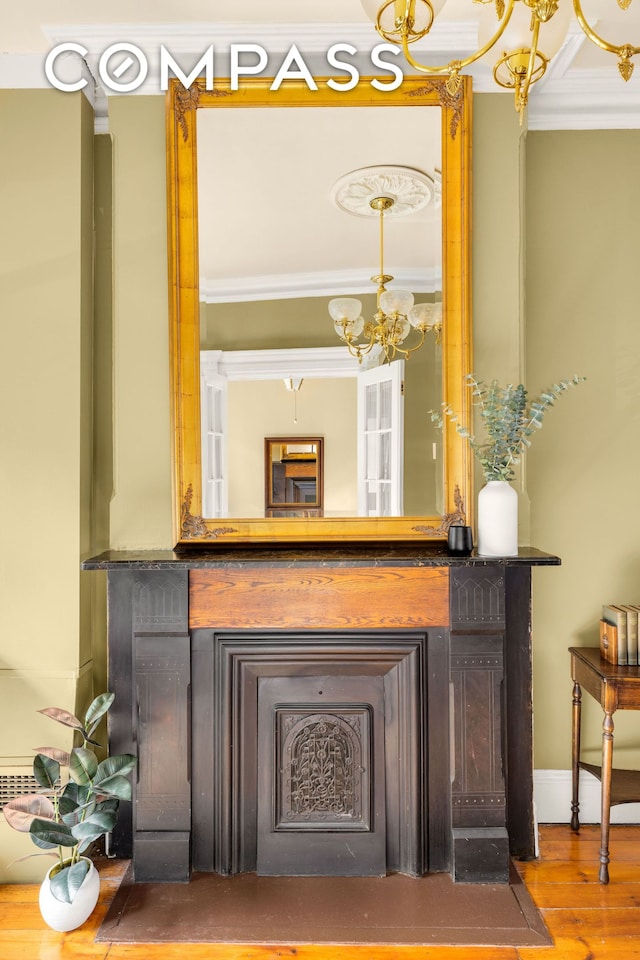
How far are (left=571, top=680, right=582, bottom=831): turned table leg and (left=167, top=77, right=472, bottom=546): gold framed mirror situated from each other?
0.83m

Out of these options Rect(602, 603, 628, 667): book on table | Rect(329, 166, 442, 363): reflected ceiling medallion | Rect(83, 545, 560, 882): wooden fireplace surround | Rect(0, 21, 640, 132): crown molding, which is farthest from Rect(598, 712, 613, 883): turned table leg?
Rect(0, 21, 640, 132): crown molding

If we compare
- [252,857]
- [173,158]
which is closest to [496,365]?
[173,158]

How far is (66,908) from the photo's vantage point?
200 centimetres

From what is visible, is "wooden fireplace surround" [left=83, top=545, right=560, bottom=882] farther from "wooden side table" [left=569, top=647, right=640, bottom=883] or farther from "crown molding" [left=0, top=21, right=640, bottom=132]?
"crown molding" [left=0, top=21, right=640, bottom=132]

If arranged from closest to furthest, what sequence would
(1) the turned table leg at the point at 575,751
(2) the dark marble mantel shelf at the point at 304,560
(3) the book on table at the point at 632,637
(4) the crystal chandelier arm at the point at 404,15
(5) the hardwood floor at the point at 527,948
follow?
(4) the crystal chandelier arm at the point at 404,15 < (5) the hardwood floor at the point at 527,948 < (2) the dark marble mantel shelf at the point at 304,560 < (3) the book on table at the point at 632,637 < (1) the turned table leg at the point at 575,751

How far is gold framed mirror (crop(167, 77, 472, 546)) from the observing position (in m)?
2.39

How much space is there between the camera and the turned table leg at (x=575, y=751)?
8.30ft

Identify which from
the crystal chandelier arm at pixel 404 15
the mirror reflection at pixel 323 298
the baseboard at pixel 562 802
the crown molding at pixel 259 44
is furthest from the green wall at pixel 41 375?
the baseboard at pixel 562 802

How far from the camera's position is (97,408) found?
2.59 m

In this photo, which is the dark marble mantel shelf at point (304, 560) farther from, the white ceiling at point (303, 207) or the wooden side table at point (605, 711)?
the white ceiling at point (303, 207)

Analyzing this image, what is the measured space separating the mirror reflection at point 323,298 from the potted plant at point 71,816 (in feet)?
3.01

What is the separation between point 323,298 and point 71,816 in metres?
1.90

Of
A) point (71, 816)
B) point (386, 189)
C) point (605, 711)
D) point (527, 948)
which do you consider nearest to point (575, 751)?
point (605, 711)

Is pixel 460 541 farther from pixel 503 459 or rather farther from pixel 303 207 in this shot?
pixel 303 207
